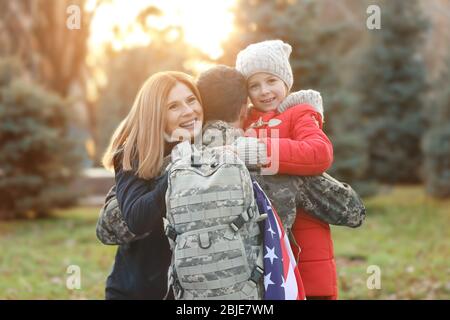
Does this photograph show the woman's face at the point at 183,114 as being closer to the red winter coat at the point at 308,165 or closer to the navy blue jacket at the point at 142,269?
the red winter coat at the point at 308,165

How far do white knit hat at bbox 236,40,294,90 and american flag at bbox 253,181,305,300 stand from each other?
2.19ft

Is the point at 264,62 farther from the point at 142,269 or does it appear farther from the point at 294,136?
the point at 142,269

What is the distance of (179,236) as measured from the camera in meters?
2.61

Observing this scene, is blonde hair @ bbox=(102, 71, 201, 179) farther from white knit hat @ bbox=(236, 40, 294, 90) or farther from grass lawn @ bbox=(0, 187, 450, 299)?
grass lawn @ bbox=(0, 187, 450, 299)

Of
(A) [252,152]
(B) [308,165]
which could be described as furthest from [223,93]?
(B) [308,165]

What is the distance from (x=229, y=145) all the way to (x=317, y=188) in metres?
0.50

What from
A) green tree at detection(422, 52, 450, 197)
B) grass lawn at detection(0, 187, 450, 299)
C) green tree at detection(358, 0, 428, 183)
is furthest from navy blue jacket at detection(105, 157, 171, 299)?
green tree at detection(358, 0, 428, 183)

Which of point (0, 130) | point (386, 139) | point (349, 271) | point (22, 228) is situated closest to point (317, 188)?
point (349, 271)

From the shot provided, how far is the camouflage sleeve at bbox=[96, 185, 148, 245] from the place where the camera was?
3229 mm

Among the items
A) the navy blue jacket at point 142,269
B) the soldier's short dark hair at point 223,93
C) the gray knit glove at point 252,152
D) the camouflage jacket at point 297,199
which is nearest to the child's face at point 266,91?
the soldier's short dark hair at point 223,93

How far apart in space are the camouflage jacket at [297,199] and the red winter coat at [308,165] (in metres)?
0.06

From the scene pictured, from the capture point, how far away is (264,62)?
3.13 metres

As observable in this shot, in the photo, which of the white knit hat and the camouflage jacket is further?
the white knit hat
